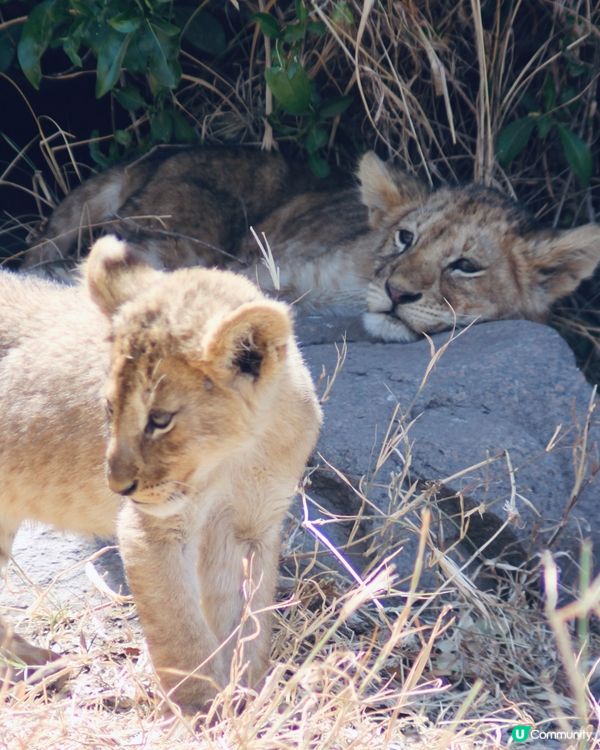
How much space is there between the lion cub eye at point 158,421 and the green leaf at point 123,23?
2640 millimetres

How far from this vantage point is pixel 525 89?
556 centimetres

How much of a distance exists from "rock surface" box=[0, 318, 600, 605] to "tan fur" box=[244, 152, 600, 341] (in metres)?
0.45

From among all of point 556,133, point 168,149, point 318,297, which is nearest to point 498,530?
point 318,297

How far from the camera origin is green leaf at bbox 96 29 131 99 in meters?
4.91

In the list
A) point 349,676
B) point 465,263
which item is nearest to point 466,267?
point 465,263

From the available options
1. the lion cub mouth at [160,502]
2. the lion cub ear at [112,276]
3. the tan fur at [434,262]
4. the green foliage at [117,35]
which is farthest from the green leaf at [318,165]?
the lion cub mouth at [160,502]

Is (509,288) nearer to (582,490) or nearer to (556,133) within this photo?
(556,133)

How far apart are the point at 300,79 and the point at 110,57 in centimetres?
83

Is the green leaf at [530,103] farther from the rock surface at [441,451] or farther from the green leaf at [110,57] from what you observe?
the green leaf at [110,57]

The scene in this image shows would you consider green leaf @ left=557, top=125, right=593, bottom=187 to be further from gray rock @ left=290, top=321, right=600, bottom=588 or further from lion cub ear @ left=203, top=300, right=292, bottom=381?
lion cub ear @ left=203, top=300, right=292, bottom=381

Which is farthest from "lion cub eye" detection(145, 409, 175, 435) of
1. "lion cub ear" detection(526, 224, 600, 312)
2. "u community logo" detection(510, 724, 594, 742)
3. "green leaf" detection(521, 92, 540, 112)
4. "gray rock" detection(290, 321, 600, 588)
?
"green leaf" detection(521, 92, 540, 112)

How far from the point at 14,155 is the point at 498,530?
12.8ft

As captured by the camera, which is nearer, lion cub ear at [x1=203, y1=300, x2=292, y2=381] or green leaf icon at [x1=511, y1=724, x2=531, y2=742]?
lion cub ear at [x1=203, y1=300, x2=292, y2=381]

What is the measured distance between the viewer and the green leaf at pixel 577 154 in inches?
208
